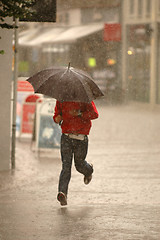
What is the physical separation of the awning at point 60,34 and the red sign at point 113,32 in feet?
1.60

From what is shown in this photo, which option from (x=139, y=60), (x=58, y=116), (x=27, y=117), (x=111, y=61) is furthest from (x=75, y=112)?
(x=111, y=61)

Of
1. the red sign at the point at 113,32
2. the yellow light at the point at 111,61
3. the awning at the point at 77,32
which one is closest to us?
the red sign at the point at 113,32

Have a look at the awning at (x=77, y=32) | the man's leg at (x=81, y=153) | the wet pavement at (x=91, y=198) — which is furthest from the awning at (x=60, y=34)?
the man's leg at (x=81, y=153)

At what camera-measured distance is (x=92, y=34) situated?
32.5m

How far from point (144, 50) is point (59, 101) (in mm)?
24856

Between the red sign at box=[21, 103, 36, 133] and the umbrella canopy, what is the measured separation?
751 cm

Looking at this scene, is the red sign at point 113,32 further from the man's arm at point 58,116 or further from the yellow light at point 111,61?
the man's arm at point 58,116

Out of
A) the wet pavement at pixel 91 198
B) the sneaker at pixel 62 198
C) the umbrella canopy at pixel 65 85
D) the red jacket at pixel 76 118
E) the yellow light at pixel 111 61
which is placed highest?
the umbrella canopy at pixel 65 85

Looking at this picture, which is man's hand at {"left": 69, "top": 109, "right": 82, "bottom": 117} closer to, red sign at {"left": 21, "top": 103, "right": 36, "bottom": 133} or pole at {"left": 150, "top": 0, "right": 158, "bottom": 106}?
red sign at {"left": 21, "top": 103, "right": 36, "bottom": 133}

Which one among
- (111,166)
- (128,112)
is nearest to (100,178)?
(111,166)

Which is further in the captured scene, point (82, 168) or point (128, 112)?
point (128, 112)

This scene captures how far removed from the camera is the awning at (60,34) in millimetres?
32031

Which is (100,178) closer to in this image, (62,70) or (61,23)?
(62,70)

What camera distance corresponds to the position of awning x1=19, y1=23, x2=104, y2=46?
3203cm
